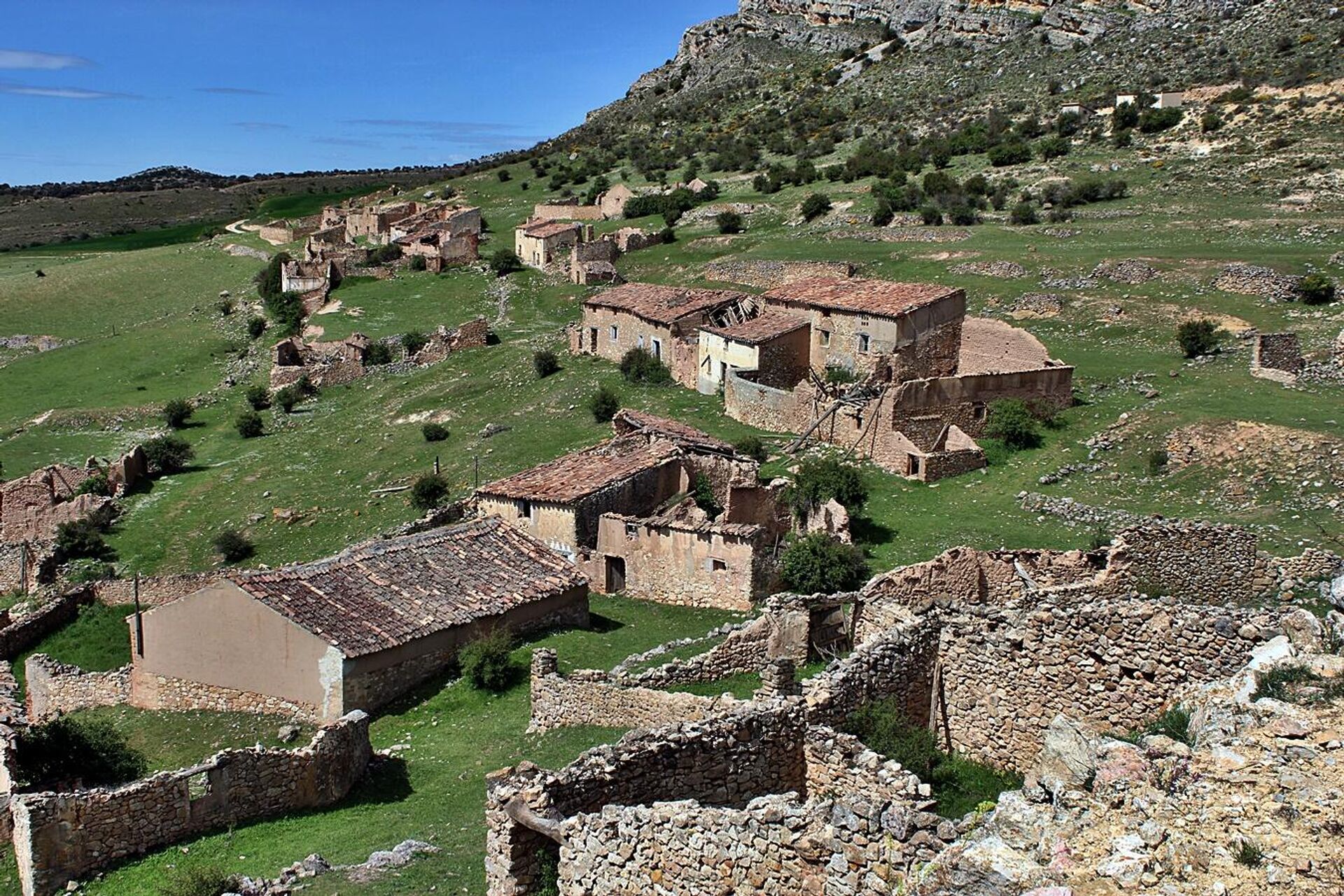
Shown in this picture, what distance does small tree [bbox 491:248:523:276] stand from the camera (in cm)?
5955

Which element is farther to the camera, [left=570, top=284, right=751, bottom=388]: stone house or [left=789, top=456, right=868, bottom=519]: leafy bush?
[left=570, top=284, right=751, bottom=388]: stone house

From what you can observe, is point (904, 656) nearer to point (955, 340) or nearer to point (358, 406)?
point (955, 340)

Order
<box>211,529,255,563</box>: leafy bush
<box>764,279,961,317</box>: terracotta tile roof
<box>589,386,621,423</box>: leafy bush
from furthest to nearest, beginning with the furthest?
<box>589,386,621,423</box>: leafy bush
<box>764,279,961,317</box>: terracotta tile roof
<box>211,529,255,563</box>: leafy bush

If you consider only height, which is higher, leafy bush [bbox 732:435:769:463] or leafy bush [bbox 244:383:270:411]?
leafy bush [bbox 732:435:769:463]

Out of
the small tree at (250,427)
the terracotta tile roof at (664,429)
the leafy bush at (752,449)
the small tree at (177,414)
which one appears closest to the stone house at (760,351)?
the terracotta tile roof at (664,429)

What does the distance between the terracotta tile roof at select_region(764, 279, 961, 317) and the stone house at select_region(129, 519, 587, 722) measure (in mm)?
15970

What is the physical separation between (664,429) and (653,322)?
1116cm

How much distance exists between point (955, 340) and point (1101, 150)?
107ft

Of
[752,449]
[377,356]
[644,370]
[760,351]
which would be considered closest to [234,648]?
[752,449]

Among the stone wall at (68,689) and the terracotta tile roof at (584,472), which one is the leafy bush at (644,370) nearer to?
the terracotta tile roof at (584,472)

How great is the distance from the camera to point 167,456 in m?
40.8

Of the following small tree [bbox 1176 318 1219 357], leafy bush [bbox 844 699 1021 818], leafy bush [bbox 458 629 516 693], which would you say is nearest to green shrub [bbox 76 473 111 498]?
leafy bush [bbox 458 629 516 693]

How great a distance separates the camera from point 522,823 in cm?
903

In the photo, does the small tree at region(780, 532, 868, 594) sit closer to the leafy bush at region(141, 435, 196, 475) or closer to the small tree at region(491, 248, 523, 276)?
the leafy bush at region(141, 435, 196, 475)
